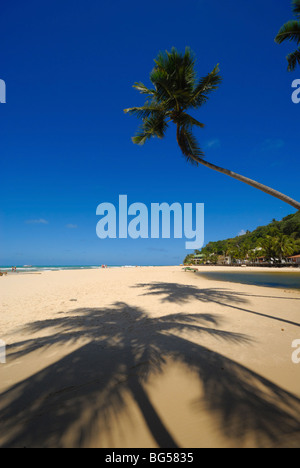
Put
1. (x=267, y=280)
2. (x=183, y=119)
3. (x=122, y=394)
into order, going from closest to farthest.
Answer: (x=122, y=394)
(x=183, y=119)
(x=267, y=280)

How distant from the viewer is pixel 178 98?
29.0 feet

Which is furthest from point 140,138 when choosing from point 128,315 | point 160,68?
point 128,315

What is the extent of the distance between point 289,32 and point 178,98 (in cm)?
481

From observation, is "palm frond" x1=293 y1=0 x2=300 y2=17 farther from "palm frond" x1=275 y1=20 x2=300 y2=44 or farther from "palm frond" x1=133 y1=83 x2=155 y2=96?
"palm frond" x1=133 y1=83 x2=155 y2=96

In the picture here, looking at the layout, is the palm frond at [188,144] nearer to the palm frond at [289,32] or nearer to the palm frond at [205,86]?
the palm frond at [205,86]

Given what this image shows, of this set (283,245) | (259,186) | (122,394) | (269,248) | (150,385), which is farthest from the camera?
(269,248)

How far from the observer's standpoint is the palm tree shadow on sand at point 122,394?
1.88 metres

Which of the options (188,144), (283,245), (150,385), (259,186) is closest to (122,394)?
(150,385)

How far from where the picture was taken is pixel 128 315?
6.18 meters

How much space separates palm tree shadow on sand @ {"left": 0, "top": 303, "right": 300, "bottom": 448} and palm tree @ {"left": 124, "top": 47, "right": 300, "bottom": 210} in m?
6.81

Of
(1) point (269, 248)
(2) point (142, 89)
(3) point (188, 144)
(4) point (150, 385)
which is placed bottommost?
(4) point (150, 385)

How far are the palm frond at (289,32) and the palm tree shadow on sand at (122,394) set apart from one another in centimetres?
1153

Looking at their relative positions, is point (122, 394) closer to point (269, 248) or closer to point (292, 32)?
point (292, 32)

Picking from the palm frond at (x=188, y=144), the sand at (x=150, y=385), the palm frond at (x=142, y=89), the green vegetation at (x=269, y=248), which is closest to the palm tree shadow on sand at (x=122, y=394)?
the sand at (x=150, y=385)
